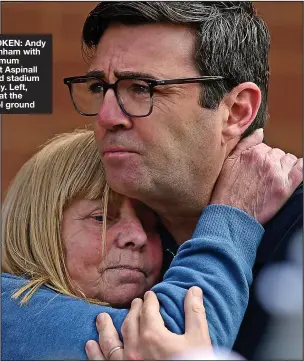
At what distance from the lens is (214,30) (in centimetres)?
140

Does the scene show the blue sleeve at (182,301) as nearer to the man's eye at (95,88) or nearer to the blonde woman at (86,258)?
the blonde woman at (86,258)

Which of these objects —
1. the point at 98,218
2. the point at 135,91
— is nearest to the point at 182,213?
the point at 98,218

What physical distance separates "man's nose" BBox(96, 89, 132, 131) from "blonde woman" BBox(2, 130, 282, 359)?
0.14 m

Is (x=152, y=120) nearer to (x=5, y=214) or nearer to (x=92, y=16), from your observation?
(x=92, y=16)

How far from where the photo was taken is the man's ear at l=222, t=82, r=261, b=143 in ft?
4.71

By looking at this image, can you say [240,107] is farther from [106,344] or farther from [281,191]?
[106,344]

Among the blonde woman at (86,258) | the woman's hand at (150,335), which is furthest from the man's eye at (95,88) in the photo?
the woman's hand at (150,335)

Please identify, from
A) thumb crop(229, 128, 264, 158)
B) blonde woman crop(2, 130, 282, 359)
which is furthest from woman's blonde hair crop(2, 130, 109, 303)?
thumb crop(229, 128, 264, 158)

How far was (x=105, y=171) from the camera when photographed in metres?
1.43

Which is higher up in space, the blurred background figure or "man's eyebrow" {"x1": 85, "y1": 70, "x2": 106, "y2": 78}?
"man's eyebrow" {"x1": 85, "y1": 70, "x2": 106, "y2": 78}

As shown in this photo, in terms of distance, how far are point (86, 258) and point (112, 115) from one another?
0.25m

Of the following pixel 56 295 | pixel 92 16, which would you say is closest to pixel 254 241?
pixel 56 295

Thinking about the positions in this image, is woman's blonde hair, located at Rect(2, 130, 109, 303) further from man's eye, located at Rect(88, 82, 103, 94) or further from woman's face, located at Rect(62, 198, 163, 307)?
man's eye, located at Rect(88, 82, 103, 94)

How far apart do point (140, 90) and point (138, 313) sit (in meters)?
0.35
